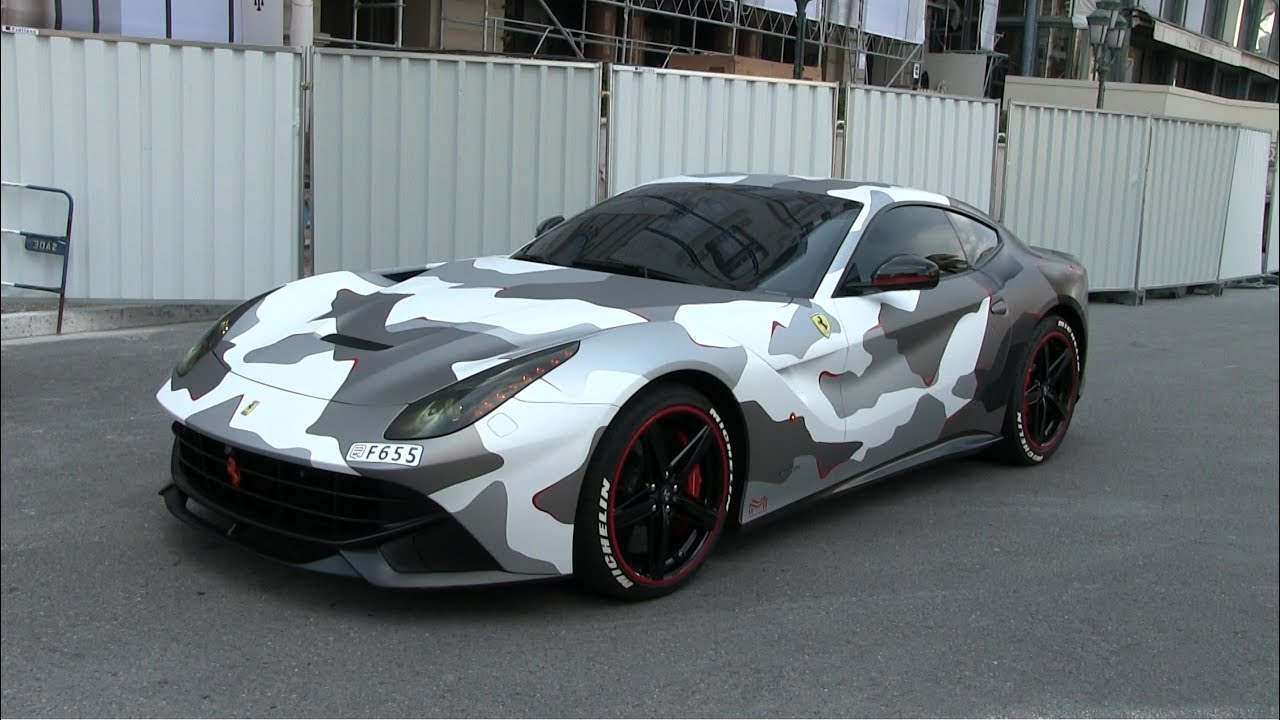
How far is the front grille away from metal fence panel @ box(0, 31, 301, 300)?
18.8 feet

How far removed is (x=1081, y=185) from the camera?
13.3 meters

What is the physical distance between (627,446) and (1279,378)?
6.90 metres

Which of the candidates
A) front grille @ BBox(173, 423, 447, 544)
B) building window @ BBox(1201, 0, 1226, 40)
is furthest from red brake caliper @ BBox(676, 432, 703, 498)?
building window @ BBox(1201, 0, 1226, 40)

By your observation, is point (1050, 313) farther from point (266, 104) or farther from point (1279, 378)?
point (266, 104)

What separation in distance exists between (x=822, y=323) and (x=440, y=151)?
5775 millimetres

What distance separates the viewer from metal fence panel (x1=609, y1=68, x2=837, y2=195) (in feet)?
33.8

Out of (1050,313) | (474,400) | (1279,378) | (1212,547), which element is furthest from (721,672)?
Answer: (1279,378)

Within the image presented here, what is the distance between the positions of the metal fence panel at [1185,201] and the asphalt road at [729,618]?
8857 millimetres

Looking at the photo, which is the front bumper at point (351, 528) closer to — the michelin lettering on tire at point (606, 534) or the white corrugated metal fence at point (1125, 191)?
the michelin lettering on tire at point (606, 534)

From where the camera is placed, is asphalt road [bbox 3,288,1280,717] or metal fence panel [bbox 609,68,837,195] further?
metal fence panel [bbox 609,68,837,195]

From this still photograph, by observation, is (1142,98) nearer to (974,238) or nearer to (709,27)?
(709,27)

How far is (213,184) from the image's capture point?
30.6 ft

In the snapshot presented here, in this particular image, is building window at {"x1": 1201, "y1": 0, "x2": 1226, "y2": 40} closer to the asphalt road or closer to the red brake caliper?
the asphalt road

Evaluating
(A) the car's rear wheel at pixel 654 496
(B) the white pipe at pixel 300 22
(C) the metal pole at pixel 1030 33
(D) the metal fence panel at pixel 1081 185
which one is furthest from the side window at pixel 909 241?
(C) the metal pole at pixel 1030 33
